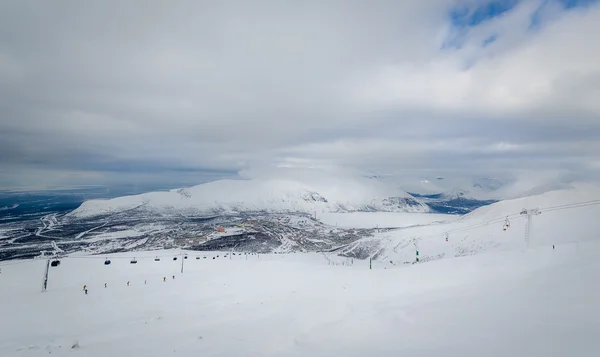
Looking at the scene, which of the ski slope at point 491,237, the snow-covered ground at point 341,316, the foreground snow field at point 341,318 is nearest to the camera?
the foreground snow field at point 341,318

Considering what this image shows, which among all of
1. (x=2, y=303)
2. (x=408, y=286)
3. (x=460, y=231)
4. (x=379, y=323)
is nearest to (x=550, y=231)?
(x=460, y=231)

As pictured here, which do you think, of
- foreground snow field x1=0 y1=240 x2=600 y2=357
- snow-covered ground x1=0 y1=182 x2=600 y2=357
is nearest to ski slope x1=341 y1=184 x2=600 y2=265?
snow-covered ground x1=0 y1=182 x2=600 y2=357

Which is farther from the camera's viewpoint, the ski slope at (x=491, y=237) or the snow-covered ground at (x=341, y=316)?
the ski slope at (x=491, y=237)

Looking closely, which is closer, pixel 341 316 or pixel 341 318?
pixel 341 318

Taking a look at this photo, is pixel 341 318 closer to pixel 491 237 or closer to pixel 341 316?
pixel 341 316

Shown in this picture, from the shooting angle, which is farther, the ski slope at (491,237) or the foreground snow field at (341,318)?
the ski slope at (491,237)

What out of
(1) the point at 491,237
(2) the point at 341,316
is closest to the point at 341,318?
(2) the point at 341,316

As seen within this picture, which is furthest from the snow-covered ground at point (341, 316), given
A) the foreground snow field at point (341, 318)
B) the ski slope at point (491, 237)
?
the ski slope at point (491, 237)

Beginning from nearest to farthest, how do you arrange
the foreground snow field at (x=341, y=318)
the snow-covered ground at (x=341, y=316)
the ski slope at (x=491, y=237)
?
the foreground snow field at (x=341, y=318), the snow-covered ground at (x=341, y=316), the ski slope at (x=491, y=237)

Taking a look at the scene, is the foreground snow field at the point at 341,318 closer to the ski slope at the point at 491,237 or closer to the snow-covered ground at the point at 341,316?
the snow-covered ground at the point at 341,316
